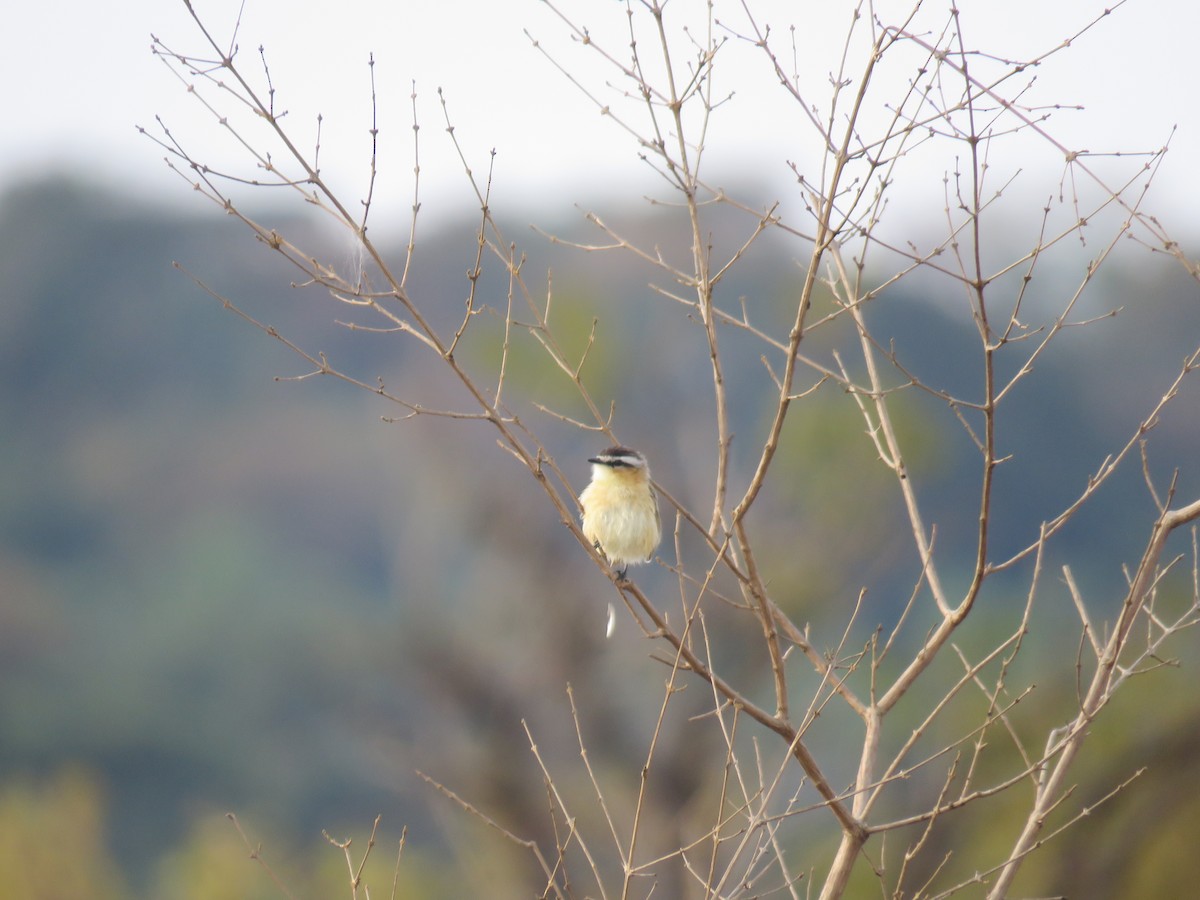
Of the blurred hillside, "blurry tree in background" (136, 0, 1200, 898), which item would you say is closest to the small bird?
"blurry tree in background" (136, 0, 1200, 898)

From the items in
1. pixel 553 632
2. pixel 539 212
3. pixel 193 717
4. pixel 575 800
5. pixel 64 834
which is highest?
pixel 539 212

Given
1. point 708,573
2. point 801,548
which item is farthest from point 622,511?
point 801,548

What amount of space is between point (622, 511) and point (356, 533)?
1761 inches

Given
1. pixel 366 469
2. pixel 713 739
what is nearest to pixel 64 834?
pixel 713 739

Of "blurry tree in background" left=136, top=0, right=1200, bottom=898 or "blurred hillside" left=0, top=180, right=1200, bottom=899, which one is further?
"blurred hillside" left=0, top=180, right=1200, bottom=899

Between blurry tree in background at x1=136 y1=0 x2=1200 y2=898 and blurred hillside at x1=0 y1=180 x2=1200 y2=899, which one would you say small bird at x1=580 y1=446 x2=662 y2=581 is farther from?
blurred hillside at x1=0 y1=180 x2=1200 y2=899

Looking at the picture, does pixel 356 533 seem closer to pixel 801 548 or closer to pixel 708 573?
→ pixel 801 548

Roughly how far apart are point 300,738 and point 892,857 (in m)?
26.8

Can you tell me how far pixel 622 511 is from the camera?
6.70m

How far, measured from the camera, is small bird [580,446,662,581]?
6.69 metres

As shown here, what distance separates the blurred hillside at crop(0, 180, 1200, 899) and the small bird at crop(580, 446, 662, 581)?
847 centimetres

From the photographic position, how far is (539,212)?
5056 centimetres

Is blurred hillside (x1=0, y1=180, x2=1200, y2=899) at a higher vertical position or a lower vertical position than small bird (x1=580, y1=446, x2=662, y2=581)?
lower

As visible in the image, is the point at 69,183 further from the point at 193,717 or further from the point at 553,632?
the point at 553,632
